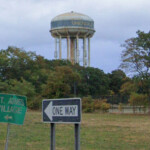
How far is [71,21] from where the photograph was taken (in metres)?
80.4

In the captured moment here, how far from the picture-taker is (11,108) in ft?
24.3

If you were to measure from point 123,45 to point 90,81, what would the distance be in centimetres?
3148

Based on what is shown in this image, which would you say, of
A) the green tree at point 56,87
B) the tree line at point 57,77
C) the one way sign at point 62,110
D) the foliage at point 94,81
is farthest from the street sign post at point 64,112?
the foliage at point 94,81

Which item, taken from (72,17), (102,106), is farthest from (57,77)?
(72,17)

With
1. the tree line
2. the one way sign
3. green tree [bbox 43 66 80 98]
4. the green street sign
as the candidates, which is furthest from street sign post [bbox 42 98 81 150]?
green tree [bbox 43 66 80 98]

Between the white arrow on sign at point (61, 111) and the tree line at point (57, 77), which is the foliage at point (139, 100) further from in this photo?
the white arrow on sign at point (61, 111)

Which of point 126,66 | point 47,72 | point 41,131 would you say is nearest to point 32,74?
point 47,72

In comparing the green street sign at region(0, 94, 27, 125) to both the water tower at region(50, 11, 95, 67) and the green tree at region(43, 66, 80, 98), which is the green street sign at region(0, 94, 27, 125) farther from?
the water tower at region(50, 11, 95, 67)

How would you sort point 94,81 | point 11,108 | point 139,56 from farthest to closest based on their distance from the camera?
point 94,81 < point 139,56 < point 11,108

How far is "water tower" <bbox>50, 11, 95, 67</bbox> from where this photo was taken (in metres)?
80.1

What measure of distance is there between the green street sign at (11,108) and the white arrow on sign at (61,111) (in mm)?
621

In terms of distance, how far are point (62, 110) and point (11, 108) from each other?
114 cm

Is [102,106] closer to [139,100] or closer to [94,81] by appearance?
[139,100]

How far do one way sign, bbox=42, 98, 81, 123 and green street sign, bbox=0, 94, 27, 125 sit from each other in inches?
22.2
